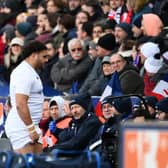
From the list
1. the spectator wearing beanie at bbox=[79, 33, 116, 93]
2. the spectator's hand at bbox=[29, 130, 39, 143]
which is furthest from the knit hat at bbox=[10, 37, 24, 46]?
the spectator's hand at bbox=[29, 130, 39, 143]

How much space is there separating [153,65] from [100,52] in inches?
67.8

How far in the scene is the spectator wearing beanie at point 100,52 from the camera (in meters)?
15.6

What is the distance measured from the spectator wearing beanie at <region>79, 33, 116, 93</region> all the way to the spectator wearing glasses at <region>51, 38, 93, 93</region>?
33 cm

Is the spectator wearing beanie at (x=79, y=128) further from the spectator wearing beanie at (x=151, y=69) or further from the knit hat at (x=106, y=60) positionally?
the knit hat at (x=106, y=60)

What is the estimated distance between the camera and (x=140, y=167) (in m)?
6.99

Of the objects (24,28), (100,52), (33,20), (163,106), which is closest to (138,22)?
(100,52)

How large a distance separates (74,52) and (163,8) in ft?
4.95

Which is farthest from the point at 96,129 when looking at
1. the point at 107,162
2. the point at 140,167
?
the point at 140,167

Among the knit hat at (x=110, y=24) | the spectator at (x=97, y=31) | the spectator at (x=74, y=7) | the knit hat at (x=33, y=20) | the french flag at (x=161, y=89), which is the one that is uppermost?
the spectator at (x=74, y=7)

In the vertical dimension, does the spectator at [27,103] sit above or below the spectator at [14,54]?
below

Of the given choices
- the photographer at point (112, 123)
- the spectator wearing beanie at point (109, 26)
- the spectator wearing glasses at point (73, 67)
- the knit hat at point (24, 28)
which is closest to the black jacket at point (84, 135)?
the photographer at point (112, 123)

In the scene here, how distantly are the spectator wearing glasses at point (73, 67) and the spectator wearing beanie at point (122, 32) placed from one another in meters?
0.52

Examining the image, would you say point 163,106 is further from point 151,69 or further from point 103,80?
point 103,80

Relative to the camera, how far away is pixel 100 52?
52.6 feet
